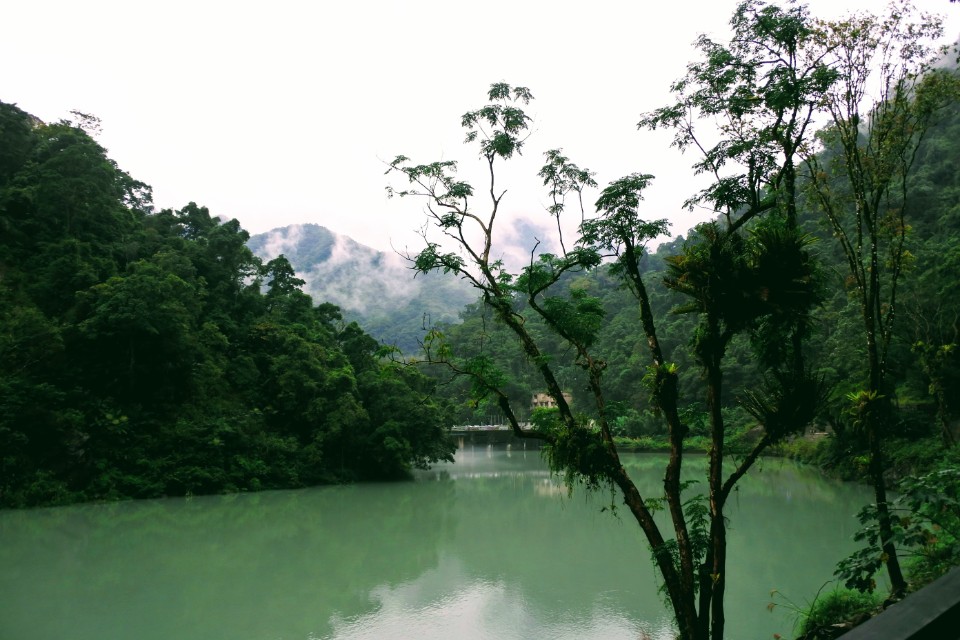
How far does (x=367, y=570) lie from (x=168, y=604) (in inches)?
107

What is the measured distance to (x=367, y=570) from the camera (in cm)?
903

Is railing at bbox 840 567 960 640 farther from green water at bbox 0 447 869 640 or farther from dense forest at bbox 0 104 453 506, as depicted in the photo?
dense forest at bbox 0 104 453 506

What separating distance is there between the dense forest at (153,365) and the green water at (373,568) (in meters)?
1.43

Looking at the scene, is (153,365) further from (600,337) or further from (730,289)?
(730,289)

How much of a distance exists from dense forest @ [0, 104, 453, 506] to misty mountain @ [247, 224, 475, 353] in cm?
5381

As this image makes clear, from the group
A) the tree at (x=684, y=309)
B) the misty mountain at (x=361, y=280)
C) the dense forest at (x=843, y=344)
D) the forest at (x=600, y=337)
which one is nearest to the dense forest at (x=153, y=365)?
the forest at (x=600, y=337)

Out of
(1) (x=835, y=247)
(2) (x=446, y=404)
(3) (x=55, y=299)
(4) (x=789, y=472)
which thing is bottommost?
(4) (x=789, y=472)

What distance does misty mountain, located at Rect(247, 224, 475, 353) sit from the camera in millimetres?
87188

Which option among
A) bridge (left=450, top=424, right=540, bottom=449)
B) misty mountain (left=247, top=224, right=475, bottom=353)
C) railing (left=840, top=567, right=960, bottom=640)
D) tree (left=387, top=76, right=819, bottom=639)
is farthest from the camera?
misty mountain (left=247, top=224, right=475, bottom=353)

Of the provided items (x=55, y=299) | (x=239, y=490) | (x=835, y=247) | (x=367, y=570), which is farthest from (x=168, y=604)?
(x=835, y=247)

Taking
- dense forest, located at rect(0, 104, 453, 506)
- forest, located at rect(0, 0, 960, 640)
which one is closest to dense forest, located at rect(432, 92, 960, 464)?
forest, located at rect(0, 0, 960, 640)

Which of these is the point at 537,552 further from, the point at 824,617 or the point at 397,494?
the point at 397,494

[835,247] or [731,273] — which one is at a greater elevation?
[835,247]

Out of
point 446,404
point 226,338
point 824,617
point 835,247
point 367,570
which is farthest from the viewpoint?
point 835,247
